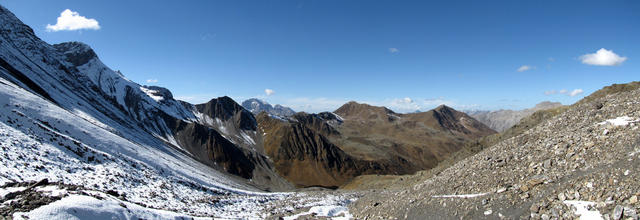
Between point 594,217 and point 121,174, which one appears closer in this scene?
point 594,217

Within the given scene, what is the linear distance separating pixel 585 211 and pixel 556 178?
3.40 m

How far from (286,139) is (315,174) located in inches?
1415

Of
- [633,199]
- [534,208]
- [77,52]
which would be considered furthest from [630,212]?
[77,52]

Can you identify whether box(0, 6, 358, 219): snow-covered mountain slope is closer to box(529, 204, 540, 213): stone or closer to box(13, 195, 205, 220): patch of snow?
box(13, 195, 205, 220): patch of snow

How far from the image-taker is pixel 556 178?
41.7ft

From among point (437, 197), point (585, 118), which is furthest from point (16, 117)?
point (585, 118)

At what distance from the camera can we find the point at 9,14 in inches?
5354

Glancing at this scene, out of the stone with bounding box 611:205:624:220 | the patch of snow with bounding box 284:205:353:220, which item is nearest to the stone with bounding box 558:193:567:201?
the stone with bounding box 611:205:624:220

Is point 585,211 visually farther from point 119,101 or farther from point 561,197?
point 119,101

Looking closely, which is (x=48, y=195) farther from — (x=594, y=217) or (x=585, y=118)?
(x=585, y=118)

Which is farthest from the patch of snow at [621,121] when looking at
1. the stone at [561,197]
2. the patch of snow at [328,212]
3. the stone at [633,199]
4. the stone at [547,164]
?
the patch of snow at [328,212]

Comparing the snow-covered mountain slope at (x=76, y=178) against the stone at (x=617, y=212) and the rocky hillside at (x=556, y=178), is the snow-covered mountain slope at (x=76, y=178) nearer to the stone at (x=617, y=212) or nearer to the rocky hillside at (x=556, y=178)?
the rocky hillside at (x=556, y=178)

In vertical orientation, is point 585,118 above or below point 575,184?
above

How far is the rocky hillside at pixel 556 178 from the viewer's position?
10164 millimetres
